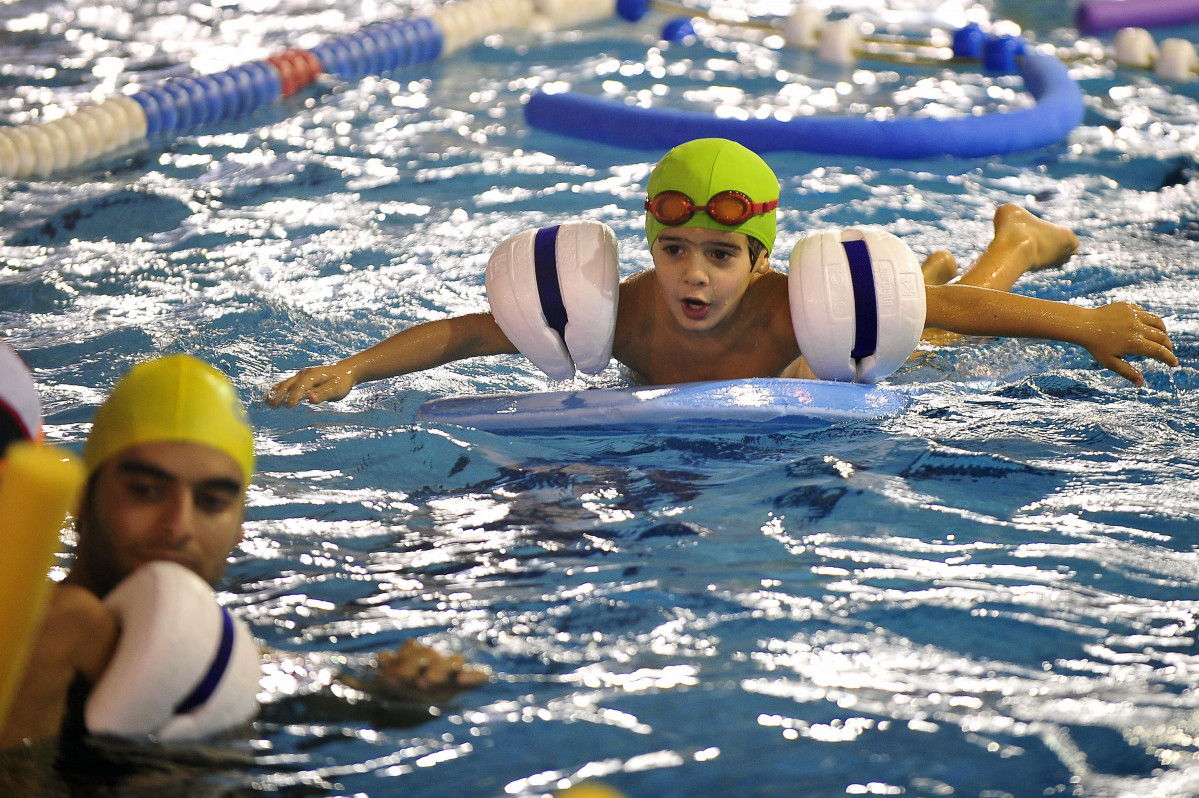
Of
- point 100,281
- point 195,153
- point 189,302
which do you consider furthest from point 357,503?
point 195,153

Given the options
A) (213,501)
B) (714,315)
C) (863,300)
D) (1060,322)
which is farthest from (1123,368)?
(213,501)

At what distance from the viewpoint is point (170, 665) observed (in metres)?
2.16

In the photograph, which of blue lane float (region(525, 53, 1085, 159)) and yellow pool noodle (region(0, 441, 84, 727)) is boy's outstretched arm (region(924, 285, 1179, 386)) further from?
blue lane float (region(525, 53, 1085, 159))

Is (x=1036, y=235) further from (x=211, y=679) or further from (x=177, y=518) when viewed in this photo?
(x=211, y=679)

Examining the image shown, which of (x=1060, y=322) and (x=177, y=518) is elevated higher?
(x=177, y=518)

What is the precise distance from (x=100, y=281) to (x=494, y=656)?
3.61 meters

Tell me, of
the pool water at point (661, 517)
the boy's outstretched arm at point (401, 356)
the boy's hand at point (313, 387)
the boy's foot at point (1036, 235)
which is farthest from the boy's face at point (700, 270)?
the boy's foot at point (1036, 235)

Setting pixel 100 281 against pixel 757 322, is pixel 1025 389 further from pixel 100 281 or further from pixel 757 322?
pixel 100 281

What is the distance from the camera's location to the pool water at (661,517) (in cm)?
249

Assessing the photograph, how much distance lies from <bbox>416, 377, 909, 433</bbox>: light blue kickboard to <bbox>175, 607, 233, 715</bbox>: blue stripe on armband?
175cm

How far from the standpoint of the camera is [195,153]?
763 cm

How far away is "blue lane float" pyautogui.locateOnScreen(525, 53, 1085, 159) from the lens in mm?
7273

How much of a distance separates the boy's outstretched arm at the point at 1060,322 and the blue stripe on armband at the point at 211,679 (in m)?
2.67

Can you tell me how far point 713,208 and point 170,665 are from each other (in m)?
2.38
